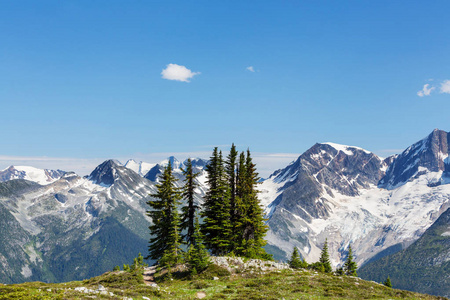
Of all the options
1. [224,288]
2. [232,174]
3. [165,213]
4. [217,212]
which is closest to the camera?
[224,288]

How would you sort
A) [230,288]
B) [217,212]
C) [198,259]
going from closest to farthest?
[230,288] < [198,259] < [217,212]

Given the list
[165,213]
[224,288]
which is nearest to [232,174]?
[165,213]

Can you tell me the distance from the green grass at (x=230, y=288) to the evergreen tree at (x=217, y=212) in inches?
495

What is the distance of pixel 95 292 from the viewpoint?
103 feet

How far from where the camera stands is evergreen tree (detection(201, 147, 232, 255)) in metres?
60.3

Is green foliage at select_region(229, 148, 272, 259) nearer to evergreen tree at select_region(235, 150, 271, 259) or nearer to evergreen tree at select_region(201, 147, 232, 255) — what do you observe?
evergreen tree at select_region(235, 150, 271, 259)

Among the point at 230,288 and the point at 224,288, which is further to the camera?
the point at 224,288

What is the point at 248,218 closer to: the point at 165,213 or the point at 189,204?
the point at 189,204

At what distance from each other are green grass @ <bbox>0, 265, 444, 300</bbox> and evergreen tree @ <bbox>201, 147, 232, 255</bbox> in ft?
41.2

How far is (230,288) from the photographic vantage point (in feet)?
127

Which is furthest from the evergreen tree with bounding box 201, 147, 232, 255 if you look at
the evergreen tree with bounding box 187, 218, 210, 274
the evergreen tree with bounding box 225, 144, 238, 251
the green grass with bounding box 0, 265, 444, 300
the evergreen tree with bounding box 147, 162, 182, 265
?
the green grass with bounding box 0, 265, 444, 300

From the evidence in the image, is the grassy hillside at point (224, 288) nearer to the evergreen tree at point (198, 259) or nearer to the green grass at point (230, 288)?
the green grass at point (230, 288)

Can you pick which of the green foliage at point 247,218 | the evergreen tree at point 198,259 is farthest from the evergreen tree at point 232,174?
the evergreen tree at point 198,259

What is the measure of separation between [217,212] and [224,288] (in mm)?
23365
